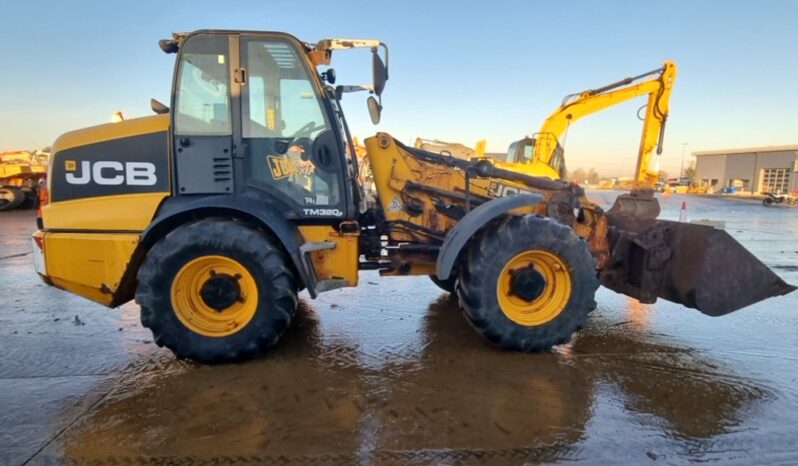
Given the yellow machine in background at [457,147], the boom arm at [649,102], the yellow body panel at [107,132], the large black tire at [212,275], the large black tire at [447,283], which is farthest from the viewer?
the yellow machine in background at [457,147]

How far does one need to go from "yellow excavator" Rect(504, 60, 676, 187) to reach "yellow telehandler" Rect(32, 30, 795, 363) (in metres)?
4.60

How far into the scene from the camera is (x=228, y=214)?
402cm

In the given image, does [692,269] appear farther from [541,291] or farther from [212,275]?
[212,275]

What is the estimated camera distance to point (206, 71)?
397 cm

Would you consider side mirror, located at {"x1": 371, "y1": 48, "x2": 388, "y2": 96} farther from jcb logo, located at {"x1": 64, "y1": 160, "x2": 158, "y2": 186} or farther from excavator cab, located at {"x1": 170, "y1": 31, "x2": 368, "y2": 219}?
jcb logo, located at {"x1": 64, "y1": 160, "x2": 158, "y2": 186}

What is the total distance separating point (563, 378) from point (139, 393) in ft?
9.93

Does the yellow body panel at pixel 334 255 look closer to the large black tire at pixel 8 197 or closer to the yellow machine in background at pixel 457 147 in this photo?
the yellow machine in background at pixel 457 147

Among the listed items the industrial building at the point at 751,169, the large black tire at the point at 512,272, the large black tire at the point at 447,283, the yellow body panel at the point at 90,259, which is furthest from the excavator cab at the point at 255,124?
the industrial building at the point at 751,169

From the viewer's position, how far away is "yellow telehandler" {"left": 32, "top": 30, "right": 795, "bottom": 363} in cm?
387

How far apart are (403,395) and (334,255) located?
141 centimetres

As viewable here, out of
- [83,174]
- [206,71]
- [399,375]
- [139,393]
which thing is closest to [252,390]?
[139,393]

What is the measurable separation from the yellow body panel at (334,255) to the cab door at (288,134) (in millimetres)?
141

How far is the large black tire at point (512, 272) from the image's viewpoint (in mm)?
4074

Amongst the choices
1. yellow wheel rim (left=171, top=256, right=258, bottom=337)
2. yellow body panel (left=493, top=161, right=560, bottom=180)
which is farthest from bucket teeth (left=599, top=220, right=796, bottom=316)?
yellow body panel (left=493, top=161, right=560, bottom=180)
